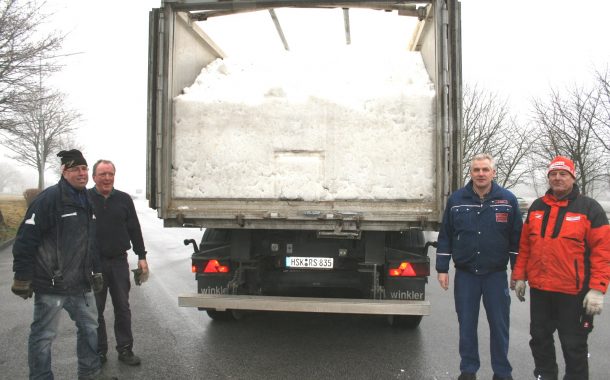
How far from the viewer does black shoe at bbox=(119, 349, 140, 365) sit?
4.31 m

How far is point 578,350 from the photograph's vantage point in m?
3.51

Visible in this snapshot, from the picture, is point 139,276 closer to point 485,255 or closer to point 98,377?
point 98,377

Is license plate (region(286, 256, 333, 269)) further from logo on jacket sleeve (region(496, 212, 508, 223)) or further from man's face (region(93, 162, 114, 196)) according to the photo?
man's face (region(93, 162, 114, 196))

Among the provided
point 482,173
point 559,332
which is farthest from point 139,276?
point 559,332

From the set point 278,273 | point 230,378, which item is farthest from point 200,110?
point 230,378

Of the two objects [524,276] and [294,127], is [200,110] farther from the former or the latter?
[524,276]

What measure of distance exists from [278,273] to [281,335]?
2.33 ft

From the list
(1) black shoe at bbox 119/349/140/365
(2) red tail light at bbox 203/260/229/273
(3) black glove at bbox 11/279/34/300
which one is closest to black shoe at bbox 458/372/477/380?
(2) red tail light at bbox 203/260/229/273

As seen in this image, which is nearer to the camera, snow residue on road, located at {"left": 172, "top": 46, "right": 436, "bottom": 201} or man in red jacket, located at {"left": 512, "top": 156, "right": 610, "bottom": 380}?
man in red jacket, located at {"left": 512, "top": 156, "right": 610, "bottom": 380}

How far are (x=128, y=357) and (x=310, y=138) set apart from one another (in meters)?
2.51

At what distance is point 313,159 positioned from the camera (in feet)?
14.5

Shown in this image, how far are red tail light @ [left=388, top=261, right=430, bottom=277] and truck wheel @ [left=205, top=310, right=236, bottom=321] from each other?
2050 millimetres

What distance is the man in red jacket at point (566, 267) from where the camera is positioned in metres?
3.40

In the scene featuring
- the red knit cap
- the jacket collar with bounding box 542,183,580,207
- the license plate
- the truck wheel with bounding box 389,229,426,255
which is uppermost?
the red knit cap
